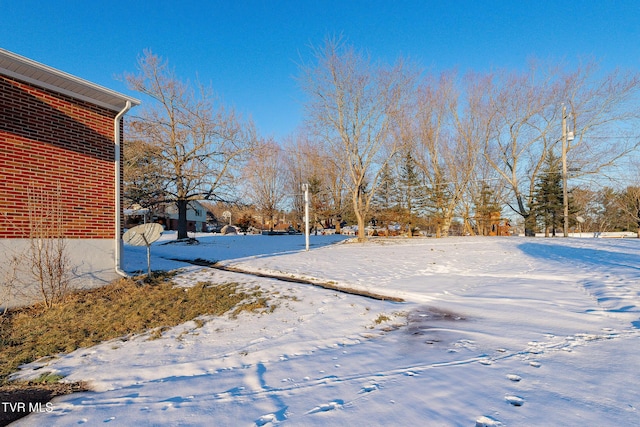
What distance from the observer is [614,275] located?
20.7 ft

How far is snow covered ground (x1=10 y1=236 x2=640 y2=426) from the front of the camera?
227cm

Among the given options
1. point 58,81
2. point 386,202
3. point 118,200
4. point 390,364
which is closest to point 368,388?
point 390,364

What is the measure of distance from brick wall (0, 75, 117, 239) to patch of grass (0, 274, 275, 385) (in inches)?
58.1

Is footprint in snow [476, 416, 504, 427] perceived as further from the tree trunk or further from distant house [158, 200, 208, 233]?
distant house [158, 200, 208, 233]

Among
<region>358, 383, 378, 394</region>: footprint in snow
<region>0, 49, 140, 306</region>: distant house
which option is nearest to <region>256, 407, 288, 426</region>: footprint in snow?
<region>358, 383, 378, 394</region>: footprint in snow

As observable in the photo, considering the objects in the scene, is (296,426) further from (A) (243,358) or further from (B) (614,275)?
(B) (614,275)

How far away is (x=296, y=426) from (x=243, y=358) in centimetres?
158

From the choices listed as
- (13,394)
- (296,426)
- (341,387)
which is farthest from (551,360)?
(13,394)

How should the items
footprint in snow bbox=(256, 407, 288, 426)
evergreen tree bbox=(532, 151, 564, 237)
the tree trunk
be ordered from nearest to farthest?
footprint in snow bbox=(256, 407, 288, 426) → the tree trunk → evergreen tree bbox=(532, 151, 564, 237)

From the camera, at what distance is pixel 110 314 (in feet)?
17.3

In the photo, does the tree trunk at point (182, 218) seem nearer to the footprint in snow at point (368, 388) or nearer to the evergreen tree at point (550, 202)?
the footprint in snow at point (368, 388)

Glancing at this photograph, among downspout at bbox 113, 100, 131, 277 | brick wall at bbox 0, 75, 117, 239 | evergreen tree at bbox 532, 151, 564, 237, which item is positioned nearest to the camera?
brick wall at bbox 0, 75, 117, 239

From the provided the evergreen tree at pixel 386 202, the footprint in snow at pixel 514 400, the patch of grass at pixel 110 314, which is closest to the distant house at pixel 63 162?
the patch of grass at pixel 110 314

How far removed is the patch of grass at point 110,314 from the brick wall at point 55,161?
4.84 feet
